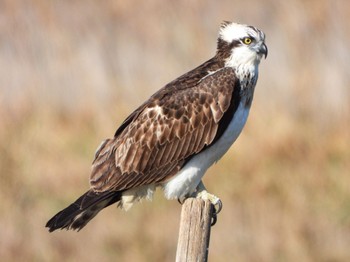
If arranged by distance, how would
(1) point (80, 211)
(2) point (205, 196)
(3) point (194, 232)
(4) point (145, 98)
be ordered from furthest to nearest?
1. (4) point (145, 98)
2. (2) point (205, 196)
3. (1) point (80, 211)
4. (3) point (194, 232)

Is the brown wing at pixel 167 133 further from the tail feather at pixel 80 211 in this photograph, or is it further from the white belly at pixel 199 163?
the tail feather at pixel 80 211

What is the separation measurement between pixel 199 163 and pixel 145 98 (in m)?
4.11

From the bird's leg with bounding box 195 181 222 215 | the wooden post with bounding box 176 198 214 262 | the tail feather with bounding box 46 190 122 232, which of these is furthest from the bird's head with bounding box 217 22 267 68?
the wooden post with bounding box 176 198 214 262

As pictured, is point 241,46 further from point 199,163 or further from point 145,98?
point 145,98

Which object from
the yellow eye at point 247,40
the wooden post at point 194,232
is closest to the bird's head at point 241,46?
the yellow eye at point 247,40

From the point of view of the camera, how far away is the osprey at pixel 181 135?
23.5 feet

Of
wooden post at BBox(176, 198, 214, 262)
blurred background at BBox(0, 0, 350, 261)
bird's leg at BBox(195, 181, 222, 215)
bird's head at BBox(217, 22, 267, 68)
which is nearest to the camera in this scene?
wooden post at BBox(176, 198, 214, 262)

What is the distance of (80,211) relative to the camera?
22.4 ft

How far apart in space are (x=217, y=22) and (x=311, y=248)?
2.53m

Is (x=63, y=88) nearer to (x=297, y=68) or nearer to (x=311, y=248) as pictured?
(x=297, y=68)

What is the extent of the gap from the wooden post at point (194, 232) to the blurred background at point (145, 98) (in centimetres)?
407

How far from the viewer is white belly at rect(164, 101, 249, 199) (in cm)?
718

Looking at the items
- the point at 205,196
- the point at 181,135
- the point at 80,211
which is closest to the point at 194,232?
the point at 80,211

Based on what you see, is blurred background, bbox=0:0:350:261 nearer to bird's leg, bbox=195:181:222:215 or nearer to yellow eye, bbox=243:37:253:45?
bird's leg, bbox=195:181:222:215
